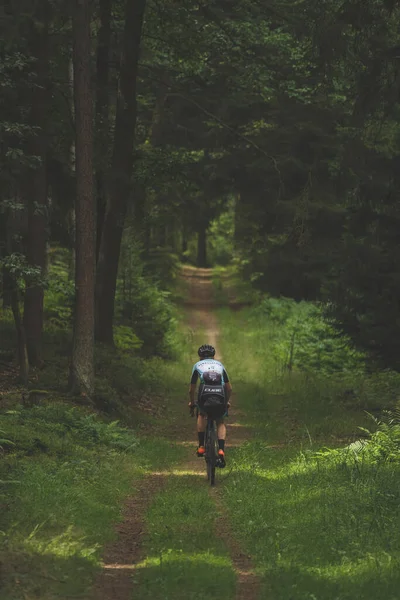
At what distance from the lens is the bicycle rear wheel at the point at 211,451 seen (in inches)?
474

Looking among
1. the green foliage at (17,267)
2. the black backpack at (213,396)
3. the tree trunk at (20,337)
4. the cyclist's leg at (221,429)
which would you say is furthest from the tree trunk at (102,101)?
the cyclist's leg at (221,429)

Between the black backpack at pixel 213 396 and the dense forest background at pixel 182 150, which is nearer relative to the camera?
the black backpack at pixel 213 396

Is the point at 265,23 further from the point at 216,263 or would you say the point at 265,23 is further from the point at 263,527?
the point at 216,263

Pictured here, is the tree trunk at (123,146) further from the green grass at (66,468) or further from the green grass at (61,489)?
the green grass at (61,489)

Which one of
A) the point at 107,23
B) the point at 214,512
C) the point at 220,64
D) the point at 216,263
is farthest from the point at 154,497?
the point at 216,263

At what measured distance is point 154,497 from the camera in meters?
11.2

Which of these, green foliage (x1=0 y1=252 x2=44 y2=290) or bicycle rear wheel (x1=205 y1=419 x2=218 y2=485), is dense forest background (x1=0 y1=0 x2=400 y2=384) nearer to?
green foliage (x1=0 y1=252 x2=44 y2=290)

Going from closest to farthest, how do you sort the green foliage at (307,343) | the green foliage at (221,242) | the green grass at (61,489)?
1. the green grass at (61,489)
2. the green foliage at (307,343)
3. the green foliage at (221,242)

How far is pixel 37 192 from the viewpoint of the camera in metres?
19.7

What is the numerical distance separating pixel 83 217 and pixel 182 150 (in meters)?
10.3

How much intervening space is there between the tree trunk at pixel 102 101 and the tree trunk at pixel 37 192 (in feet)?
8.40

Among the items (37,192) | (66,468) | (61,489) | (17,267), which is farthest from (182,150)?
(61,489)

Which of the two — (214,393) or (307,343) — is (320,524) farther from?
(307,343)

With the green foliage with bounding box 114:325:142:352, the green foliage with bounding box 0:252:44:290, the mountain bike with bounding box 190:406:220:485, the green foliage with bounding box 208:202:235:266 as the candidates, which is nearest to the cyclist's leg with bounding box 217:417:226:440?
the mountain bike with bounding box 190:406:220:485
